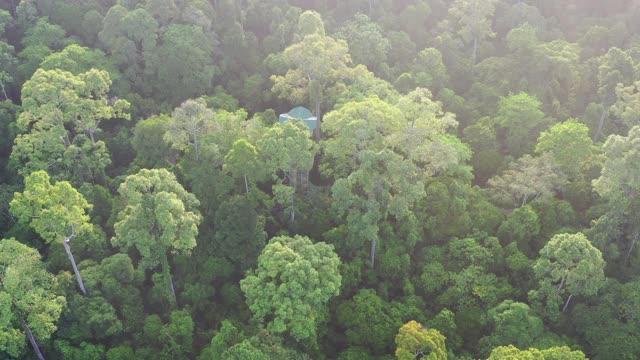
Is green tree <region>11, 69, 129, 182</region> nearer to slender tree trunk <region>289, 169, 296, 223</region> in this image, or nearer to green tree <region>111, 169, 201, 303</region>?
green tree <region>111, 169, 201, 303</region>

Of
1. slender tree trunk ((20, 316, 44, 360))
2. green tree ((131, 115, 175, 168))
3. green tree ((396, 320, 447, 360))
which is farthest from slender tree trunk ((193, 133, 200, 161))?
green tree ((396, 320, 447, 360))

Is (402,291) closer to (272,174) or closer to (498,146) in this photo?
(272,174)

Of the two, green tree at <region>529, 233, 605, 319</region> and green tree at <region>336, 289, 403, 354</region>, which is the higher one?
green tree at <region>529, 233, 605, 319</region>

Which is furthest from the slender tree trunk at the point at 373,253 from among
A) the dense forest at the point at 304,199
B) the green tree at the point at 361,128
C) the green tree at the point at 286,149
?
the green tree at the point at 286,149

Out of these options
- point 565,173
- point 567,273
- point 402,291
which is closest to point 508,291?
point 567,273

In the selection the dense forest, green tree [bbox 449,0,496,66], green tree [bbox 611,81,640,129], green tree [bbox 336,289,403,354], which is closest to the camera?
the dense forest

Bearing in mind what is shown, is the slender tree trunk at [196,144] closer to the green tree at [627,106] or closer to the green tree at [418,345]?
the green tree at [418,345]
